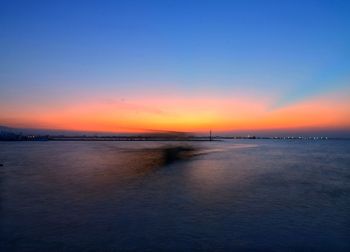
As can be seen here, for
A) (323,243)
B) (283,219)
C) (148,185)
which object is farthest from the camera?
(148,185)

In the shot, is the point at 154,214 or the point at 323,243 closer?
the point at 323,243

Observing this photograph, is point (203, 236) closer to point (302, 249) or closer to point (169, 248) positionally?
point (169, 248)

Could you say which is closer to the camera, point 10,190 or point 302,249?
point 302,249

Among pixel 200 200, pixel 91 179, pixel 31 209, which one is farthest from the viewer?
pixel 91 179

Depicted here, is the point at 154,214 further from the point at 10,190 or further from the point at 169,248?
the point at 10,190

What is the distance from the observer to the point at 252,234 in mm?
7914

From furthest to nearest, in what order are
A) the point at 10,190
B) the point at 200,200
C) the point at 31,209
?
the point at 10,190 → the point at 200,200 → the point at 31,209

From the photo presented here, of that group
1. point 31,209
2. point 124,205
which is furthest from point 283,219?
point 31,209

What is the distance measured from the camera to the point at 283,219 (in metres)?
9.52

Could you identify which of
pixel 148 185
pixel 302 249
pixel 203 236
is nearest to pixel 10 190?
pixel 148 185

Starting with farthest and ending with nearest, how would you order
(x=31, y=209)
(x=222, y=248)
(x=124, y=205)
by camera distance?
(x=124, y=205) → (x=31, y=209) → (x=222, y=248)

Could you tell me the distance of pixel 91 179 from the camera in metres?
18.7

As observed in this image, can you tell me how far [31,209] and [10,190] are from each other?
457cm

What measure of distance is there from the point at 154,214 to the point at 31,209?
3904 mm
